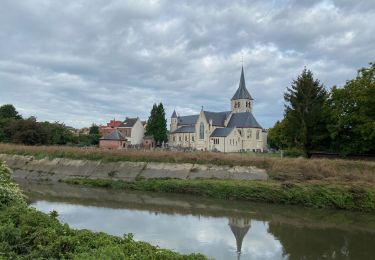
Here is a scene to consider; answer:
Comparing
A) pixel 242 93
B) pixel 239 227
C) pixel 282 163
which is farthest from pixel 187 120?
pixel 239 227

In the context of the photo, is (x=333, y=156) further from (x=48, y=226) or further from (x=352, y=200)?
(x=48, y=226)

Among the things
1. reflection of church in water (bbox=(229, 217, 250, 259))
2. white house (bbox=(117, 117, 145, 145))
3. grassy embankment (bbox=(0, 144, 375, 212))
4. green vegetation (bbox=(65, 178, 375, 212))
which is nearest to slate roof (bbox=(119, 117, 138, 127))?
white house (bbox=(117, 117, 145, 145))

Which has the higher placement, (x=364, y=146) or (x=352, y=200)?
(x=364, y=146)

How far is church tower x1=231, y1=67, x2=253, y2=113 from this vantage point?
11019 centimetres

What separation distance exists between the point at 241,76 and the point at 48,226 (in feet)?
354

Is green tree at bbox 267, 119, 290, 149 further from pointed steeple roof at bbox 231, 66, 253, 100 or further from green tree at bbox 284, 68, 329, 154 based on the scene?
pointed steeple roof at bbox 231, 66, 253, 100

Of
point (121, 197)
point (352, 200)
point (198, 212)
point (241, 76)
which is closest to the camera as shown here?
point (198, 212)

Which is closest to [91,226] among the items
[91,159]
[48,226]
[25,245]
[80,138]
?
[48,226]

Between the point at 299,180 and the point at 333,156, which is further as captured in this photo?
the point at 333,156

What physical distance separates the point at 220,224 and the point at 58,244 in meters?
12.1

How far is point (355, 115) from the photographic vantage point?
40.5 m

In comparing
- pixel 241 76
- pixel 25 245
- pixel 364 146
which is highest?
pixel 241 76

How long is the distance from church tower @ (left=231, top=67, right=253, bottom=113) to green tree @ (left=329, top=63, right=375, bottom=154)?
65.4m

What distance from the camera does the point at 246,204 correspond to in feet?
88.2
